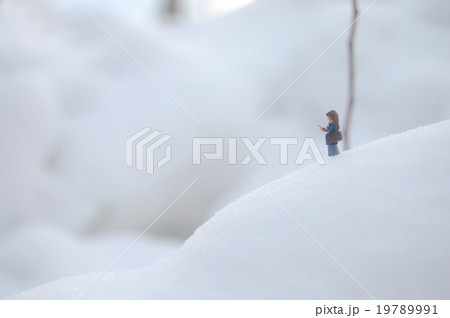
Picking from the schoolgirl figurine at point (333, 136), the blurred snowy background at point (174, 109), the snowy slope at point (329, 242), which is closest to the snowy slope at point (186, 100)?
the blurred snowy background at point (174, 109)

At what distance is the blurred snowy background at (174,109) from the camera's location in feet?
7.34

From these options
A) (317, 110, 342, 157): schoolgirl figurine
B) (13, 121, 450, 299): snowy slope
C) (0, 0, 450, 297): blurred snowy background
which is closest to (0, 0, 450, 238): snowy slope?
(0, 0, 450, 297): blurred snowy background

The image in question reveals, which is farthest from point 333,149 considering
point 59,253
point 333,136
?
point 59,253

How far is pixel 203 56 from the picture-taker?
2.76 metres

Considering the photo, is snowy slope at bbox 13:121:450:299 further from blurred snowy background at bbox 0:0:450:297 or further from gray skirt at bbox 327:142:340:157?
blurred snowy background at bbox 0:0:450:297

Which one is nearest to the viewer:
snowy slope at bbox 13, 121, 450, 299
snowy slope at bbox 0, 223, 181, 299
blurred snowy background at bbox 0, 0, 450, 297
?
snowy slope at bbox 13, 121, 450, 299

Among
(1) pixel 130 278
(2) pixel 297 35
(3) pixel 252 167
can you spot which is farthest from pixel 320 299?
(2) pixel 297 35

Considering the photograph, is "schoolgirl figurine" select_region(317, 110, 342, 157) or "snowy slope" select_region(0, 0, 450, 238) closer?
"schoolgirl figurine" select_region(317, 110, 342, 157)

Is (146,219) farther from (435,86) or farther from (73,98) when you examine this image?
(435,86)

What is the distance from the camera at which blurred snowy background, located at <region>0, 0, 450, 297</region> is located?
2238mm

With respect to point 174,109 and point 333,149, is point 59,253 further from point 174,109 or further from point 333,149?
point 333,149

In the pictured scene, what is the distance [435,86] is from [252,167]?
43.8 inches

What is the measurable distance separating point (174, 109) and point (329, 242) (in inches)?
70.0

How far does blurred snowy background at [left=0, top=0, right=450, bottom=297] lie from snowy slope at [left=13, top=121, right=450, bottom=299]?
1.17 metres
